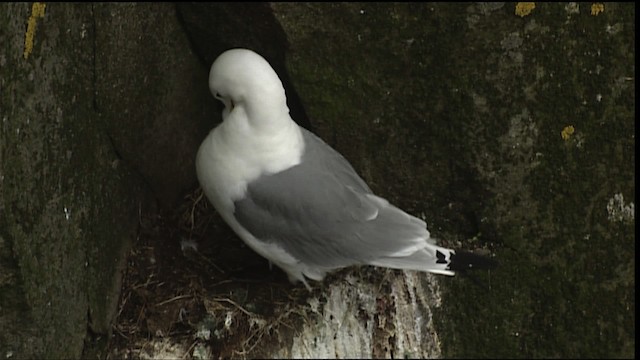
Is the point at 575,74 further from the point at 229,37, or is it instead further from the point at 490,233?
the point at 229,37

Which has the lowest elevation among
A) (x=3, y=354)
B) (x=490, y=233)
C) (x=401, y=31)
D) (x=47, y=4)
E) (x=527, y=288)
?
(x=3, y=354)

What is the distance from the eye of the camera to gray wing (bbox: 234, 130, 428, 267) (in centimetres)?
166

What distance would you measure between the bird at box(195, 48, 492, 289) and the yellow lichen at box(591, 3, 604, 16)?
21.7 inches

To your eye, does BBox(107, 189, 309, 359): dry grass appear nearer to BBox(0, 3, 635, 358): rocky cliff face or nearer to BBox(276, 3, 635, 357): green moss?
BBox(0, 3, 635, 358): rocky cliff face

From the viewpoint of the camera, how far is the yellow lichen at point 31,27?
1.30 m

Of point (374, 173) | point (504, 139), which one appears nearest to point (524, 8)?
point (504, 139)

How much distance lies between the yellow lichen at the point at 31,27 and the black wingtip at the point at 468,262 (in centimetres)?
95

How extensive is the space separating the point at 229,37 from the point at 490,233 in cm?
74

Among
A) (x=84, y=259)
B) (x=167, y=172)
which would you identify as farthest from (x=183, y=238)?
(x=84, y=259)

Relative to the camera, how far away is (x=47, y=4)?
1366mm

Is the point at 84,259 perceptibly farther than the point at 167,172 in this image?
No

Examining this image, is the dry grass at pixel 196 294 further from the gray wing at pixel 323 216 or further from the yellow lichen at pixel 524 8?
the yellow lichen at pixel 524 8

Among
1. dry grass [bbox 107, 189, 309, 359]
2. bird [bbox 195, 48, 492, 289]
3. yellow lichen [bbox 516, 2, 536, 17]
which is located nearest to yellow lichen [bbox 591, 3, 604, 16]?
yellow lichen [bbox 516, 2, 536, 17]

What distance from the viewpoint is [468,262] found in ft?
5.93
